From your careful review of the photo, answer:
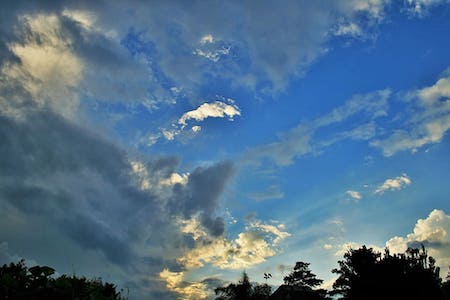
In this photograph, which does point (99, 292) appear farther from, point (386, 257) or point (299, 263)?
point (299, 263)

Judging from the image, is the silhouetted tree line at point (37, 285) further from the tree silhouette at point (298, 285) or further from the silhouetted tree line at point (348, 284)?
the tree silhouette at point (298, 285)

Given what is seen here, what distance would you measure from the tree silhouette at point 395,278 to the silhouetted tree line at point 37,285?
39359mm

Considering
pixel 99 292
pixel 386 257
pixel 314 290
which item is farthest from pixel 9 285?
pixel 314 290

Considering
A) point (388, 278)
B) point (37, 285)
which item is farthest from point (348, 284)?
point (37, 285)

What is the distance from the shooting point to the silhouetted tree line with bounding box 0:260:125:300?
19.9ft

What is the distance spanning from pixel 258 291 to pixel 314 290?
11.1 metres

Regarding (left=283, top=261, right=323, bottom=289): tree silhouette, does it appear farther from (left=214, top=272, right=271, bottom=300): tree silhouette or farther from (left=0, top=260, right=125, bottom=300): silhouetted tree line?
(left=0, top=260, right=125, bottom=300): silhouetted tree line

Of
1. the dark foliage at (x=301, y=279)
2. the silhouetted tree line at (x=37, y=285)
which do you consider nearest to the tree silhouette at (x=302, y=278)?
the dark foliage at (x=301, y=279)

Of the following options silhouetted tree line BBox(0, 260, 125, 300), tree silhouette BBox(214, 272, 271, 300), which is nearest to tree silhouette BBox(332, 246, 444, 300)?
tree silhouette BBox(214, 272, 271, 300)

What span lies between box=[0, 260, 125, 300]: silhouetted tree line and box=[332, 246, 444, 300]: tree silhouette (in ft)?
129

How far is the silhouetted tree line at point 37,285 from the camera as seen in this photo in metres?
6.06

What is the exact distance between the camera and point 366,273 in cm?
4250

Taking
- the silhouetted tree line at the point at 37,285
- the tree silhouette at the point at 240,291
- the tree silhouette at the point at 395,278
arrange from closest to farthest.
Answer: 1. the silhouetted tree line at the point at 37,285
2. the tree silhouette at the point at 395,278
3. the tree silhouette at the point at 240,291

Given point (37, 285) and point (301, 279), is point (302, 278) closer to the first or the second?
point (301, 279)
